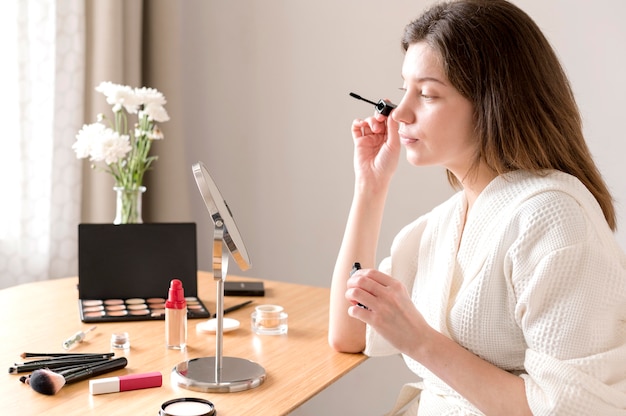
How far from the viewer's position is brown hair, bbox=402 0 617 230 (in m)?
1.18

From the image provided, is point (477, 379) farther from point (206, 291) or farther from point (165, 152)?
point (165, 152)

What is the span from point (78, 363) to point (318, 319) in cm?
56

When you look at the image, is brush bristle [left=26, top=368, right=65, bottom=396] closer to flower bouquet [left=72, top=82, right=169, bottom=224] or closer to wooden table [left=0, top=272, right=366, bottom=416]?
wooden table [left=0, top=272, right=366, bottom=416]

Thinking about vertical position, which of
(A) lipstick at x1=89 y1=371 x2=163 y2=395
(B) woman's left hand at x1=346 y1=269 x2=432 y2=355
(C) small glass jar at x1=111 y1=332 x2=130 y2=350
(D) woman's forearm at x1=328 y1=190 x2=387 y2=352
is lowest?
(A) lipstick at x1=89 y1=371 x2=163 y2=395

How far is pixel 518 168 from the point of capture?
4.05 feet

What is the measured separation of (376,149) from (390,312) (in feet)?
1.71

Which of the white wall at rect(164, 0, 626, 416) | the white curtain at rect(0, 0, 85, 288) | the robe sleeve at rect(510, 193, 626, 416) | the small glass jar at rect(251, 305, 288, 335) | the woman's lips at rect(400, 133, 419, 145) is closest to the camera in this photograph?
the robe sleeve at rect(510, 193, 626, 416)

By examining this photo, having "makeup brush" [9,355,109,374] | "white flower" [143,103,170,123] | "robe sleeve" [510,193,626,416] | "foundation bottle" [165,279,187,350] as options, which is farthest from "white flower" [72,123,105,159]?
"robe sleeve" [510,193,626,416]

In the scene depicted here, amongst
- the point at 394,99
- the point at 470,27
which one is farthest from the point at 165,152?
the point at 470,27

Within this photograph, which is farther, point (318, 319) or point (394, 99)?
point (394, 99)

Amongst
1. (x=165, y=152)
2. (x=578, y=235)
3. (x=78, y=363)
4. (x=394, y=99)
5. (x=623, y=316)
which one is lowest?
(x=78, y=363)

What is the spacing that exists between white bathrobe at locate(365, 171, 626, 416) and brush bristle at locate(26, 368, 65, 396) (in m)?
0.61

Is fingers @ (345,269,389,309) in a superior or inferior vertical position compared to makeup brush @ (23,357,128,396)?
superior

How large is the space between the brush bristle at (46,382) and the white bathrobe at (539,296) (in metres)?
0.61
